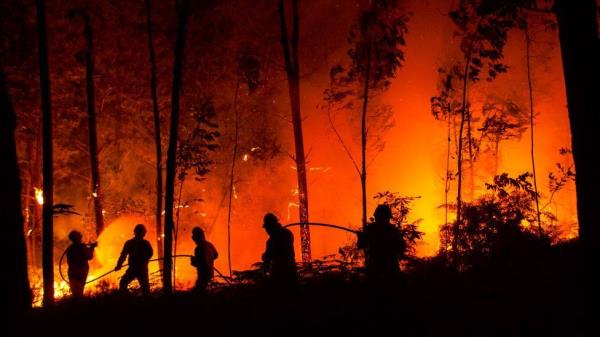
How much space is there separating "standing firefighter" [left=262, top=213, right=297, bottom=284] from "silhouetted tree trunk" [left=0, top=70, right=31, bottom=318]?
322 centimetres

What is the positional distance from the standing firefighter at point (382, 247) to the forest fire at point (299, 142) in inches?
1.1

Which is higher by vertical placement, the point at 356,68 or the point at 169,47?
the point at 169,47

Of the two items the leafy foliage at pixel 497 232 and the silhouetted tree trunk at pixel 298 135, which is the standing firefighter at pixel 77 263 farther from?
the leafy foliage at pixel 497 232

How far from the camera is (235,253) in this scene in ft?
87.0

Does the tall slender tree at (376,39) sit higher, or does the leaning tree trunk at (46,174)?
the tall slender tree at (376,39)

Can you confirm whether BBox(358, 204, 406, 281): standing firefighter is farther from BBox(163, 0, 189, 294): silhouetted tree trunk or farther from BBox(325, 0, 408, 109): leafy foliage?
BBox(325, 0, 408, 109): leafy foliage

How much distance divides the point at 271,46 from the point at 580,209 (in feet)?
44.5

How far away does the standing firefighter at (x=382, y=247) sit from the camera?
254 inches

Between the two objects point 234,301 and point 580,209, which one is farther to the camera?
point 234,301

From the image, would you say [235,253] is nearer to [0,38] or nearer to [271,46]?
[271,46]

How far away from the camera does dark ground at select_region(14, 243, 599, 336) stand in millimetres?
5375

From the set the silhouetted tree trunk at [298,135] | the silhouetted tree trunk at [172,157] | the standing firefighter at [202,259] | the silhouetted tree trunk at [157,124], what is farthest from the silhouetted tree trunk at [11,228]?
the silhouetted tree trunk at [298,135]

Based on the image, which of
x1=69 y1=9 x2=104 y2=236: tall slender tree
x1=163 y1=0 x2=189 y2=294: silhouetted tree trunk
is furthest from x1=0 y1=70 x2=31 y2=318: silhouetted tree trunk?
x1=69 y1=9 x2=104 y2=236: tall slender tree

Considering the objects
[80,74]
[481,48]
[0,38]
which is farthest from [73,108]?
[481,48]
